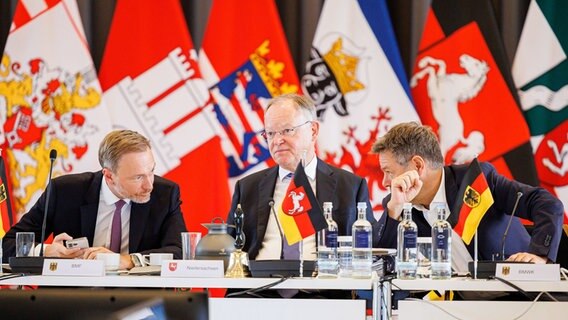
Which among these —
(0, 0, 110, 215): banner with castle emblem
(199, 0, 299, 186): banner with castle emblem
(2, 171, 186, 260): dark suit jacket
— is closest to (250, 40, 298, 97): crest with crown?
(199, 0, 299, 186): banner with castle emblem

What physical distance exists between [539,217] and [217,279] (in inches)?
51.9

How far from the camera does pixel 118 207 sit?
3572mm

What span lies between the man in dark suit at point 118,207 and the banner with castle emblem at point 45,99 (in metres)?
1.22

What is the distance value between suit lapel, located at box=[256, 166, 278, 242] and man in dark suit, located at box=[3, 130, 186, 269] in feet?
1.12

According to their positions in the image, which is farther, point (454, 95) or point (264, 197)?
point (454, 95)

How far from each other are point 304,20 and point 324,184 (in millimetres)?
1643

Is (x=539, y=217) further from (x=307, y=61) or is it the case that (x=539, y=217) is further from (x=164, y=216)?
(x=307, y=61)

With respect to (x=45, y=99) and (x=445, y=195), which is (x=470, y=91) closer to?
(x=445, y=195)

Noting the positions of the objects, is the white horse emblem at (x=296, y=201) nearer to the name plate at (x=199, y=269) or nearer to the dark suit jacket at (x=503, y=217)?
the name plate at (x=199, y=269)

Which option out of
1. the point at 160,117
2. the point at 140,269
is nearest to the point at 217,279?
the point at 140,269

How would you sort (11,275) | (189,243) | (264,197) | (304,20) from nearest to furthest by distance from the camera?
1. (11,275)
2. (189,243)
3. (264,197)
4. (304,20)

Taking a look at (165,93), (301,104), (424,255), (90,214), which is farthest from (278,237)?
(165,93)

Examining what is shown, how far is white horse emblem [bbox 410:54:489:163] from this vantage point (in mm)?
4715

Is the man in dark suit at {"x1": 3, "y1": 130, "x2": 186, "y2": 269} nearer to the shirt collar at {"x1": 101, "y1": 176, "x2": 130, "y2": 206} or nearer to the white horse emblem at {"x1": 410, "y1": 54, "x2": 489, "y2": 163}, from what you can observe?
the shirt collar at {"x1": 101, "y1": 176, "x2": 130, "y2": 206}
